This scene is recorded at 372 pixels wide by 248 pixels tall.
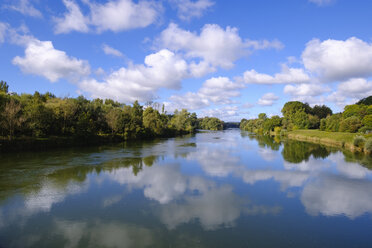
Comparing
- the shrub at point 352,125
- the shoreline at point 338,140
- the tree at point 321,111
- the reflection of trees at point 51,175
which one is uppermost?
the tree at point 321,111

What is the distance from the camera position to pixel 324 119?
65188mm

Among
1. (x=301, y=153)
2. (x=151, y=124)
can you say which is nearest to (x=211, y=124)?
(x=151, y=124)

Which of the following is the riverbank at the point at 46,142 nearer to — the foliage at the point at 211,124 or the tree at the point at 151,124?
the tree at the point at 151,124

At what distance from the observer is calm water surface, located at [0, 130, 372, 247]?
26.1ft

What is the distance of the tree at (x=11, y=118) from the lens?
27.1 m

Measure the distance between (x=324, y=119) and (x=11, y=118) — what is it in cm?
6919

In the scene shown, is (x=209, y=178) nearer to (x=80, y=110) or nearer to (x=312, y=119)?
(x=80, y=110)

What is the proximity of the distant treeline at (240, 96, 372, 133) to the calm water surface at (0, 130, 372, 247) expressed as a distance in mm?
30323

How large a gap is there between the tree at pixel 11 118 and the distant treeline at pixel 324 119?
160 feet

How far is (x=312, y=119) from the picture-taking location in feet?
243

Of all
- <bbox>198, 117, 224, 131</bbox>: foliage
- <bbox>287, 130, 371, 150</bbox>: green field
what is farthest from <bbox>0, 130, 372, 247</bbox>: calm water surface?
<bbox>198, 117, 224, 131</bbox>: foliage

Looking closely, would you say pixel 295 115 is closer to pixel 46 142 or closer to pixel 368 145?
pixel 368 145

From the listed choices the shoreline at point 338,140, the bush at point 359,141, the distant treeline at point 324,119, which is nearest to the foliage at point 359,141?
the bush at point 359,141

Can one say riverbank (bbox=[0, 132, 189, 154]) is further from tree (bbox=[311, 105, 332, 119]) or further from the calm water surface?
tree (bbox=[311, 105, 332, 119])
